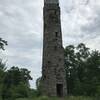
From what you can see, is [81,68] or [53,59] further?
[81,68]

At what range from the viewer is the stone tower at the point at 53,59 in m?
31.6

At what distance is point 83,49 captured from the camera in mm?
55531

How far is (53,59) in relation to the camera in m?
31.7

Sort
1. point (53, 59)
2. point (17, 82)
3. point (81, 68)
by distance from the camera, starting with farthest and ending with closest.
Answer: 1. point (17, 82)
2. point (81, 68)
3. point (53, 59)

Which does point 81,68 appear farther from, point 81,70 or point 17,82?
point 17,82

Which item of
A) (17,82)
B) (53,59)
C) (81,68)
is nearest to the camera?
(53,59)

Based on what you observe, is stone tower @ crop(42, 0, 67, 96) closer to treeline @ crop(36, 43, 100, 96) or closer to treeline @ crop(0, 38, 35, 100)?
treeline @ crop(0, 38, 35, 100)

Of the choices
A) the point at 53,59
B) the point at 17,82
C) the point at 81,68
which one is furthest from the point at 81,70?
the point at 53,59

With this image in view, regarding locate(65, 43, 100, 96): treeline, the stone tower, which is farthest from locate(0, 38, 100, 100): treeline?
the stone tower

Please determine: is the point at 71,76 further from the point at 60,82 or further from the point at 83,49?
the point at 60,82

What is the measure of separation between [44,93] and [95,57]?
21794 mm

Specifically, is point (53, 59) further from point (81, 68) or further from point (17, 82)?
point (17, 82)

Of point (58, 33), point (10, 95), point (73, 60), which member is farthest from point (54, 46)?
point (73, 60)

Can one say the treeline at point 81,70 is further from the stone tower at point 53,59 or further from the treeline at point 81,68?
the stone tower at point 53,59
